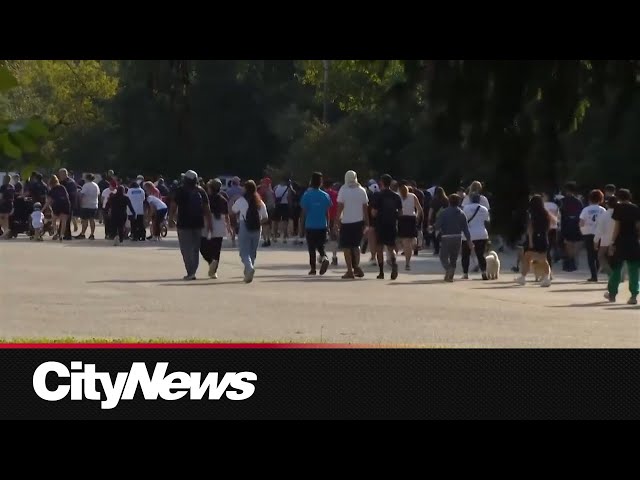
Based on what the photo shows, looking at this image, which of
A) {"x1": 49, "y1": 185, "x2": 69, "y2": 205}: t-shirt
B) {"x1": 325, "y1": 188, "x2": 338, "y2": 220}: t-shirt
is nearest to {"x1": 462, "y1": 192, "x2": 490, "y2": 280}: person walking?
{"x1": 325, "y1": 188, "x2": 338, "y2": 220}: t-shirt

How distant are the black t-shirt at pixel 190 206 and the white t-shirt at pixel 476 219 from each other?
4.50 meters

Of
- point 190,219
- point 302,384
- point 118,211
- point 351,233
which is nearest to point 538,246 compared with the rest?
point 351,233

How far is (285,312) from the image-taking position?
773 inches

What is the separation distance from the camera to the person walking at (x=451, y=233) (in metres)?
26.6

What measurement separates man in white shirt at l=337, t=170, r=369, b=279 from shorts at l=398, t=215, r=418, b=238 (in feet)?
8.15

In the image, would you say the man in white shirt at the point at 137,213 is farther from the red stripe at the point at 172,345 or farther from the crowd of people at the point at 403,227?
the red stripe at the point at 172,345

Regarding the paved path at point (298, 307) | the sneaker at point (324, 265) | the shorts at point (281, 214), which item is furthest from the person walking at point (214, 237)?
the shorts at point (281, 214)

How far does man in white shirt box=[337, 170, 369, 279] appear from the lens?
25984 mm

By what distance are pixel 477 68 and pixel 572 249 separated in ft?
70.9

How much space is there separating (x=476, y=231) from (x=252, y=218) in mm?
4063

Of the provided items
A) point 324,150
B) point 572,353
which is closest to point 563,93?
point 572,353

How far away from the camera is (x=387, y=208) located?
26.8m
